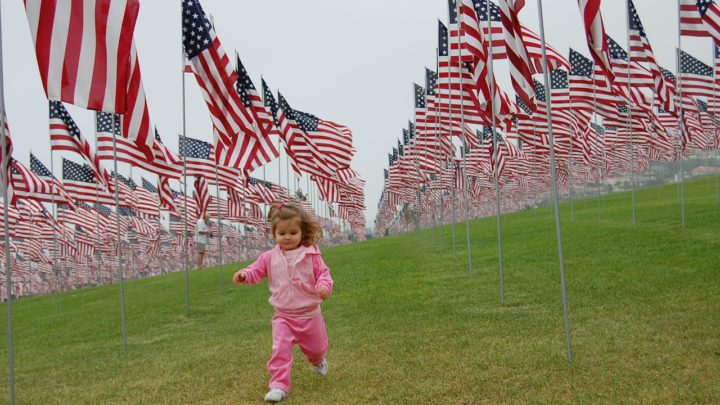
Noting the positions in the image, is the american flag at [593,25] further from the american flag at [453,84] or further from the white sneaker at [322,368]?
the american flag at [453,84]

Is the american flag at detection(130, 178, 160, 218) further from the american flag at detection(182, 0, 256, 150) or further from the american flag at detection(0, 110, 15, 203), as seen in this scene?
the american flag at detection(182, 0, 256, 150)

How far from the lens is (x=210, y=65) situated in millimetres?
13602

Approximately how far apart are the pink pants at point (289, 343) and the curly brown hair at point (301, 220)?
2.12 feet

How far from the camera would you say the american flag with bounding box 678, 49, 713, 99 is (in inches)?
865

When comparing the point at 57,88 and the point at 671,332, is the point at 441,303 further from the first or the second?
the point at 57,88

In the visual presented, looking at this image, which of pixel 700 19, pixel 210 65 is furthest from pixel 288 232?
pixel 700 19

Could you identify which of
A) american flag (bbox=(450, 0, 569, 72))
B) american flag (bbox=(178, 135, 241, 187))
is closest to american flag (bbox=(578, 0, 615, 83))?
american flag (bbox=(450, 0, 569, 72))

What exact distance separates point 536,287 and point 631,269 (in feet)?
6.05

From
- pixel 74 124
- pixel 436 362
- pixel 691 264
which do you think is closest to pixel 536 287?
pixel 691 264

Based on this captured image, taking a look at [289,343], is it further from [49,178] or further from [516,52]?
[49,178]

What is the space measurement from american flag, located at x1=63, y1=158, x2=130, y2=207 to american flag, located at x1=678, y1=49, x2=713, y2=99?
17.8 m

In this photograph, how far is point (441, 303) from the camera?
34.6ft

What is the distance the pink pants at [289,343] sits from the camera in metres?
5.70

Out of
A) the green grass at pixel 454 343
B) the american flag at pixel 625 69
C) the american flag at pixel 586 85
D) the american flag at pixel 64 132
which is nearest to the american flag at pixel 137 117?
the green grass at pixel 454 343
